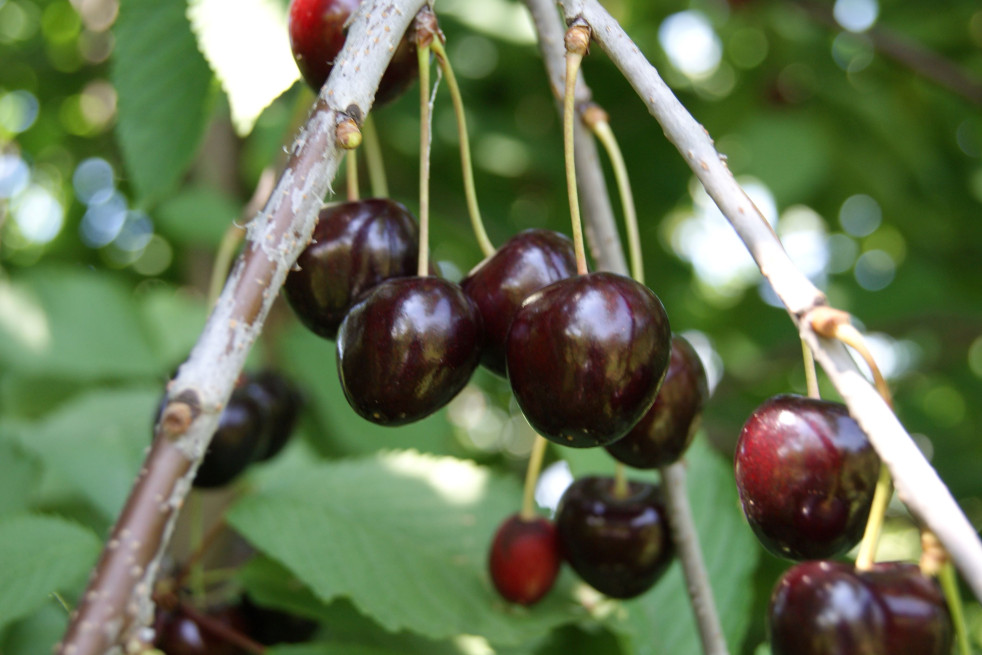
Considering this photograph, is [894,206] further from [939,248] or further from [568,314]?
[568,314]

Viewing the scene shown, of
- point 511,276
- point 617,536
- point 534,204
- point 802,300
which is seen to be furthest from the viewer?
point 534,204

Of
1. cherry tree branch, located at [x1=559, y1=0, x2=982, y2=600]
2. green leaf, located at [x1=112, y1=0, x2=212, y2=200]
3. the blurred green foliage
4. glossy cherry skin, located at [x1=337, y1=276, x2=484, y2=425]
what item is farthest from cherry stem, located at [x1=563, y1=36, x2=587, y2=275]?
the blurred green foliage

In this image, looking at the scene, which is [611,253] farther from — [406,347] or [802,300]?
[802,300]

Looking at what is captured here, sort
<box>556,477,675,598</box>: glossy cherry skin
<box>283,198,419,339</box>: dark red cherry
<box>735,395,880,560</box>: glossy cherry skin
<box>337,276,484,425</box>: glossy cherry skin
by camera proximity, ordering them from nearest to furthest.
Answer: <box>735,395,880,560</box>: glossy cherry skin → <box>337,276,484,425</box>: glossy cherry skin → <box>283,198,419,339</box>: dark red cherry → <box>556,477,675,598</box>: glossy cherry skin

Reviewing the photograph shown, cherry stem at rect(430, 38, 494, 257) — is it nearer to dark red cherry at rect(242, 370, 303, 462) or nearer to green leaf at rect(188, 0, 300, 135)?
green leaf at rect(188, 0, 300, 135)

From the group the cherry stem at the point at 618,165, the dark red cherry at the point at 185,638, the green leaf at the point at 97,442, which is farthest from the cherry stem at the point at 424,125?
the green leaf at the point at 97,442

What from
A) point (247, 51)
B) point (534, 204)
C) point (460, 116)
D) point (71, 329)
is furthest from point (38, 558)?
point (534, 204)
